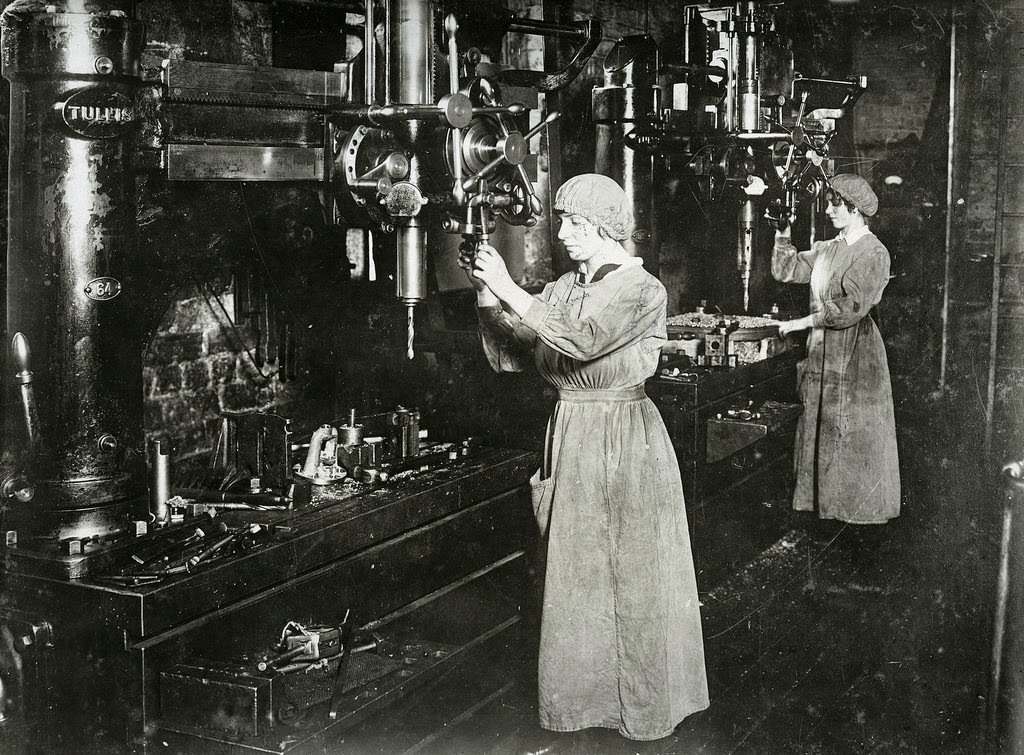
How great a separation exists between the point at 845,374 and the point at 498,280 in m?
2.58

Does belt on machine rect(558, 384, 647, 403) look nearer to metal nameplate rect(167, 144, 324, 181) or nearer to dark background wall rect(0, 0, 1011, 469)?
dark background wall rect(0, 0, 1011, 469)

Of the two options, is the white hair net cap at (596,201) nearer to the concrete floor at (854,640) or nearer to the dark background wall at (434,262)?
the dark background wall at (434,262)

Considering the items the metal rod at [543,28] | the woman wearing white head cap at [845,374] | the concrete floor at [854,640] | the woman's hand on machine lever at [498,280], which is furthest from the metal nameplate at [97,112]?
the woman wearing white head cap at [845,374]

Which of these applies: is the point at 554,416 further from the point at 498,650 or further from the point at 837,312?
the point at 837,312

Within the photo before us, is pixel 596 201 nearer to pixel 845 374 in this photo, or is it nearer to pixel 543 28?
pixel 543 28

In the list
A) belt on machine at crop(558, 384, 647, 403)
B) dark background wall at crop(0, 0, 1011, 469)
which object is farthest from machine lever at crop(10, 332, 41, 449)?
belt on machine at crop(558, 384, 647, 403)

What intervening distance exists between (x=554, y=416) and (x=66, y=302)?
1406 mm

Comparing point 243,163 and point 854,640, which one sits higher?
point 243,163

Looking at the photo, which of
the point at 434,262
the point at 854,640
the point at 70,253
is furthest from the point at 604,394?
the point at 854,640

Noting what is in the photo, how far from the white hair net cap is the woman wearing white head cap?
7.10ft

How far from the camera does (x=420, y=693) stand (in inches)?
118

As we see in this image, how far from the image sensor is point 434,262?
4105mm

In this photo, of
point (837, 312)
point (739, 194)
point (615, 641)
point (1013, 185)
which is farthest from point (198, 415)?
point (1013, 185)

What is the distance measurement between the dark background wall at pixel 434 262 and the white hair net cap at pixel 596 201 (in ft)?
2.83
